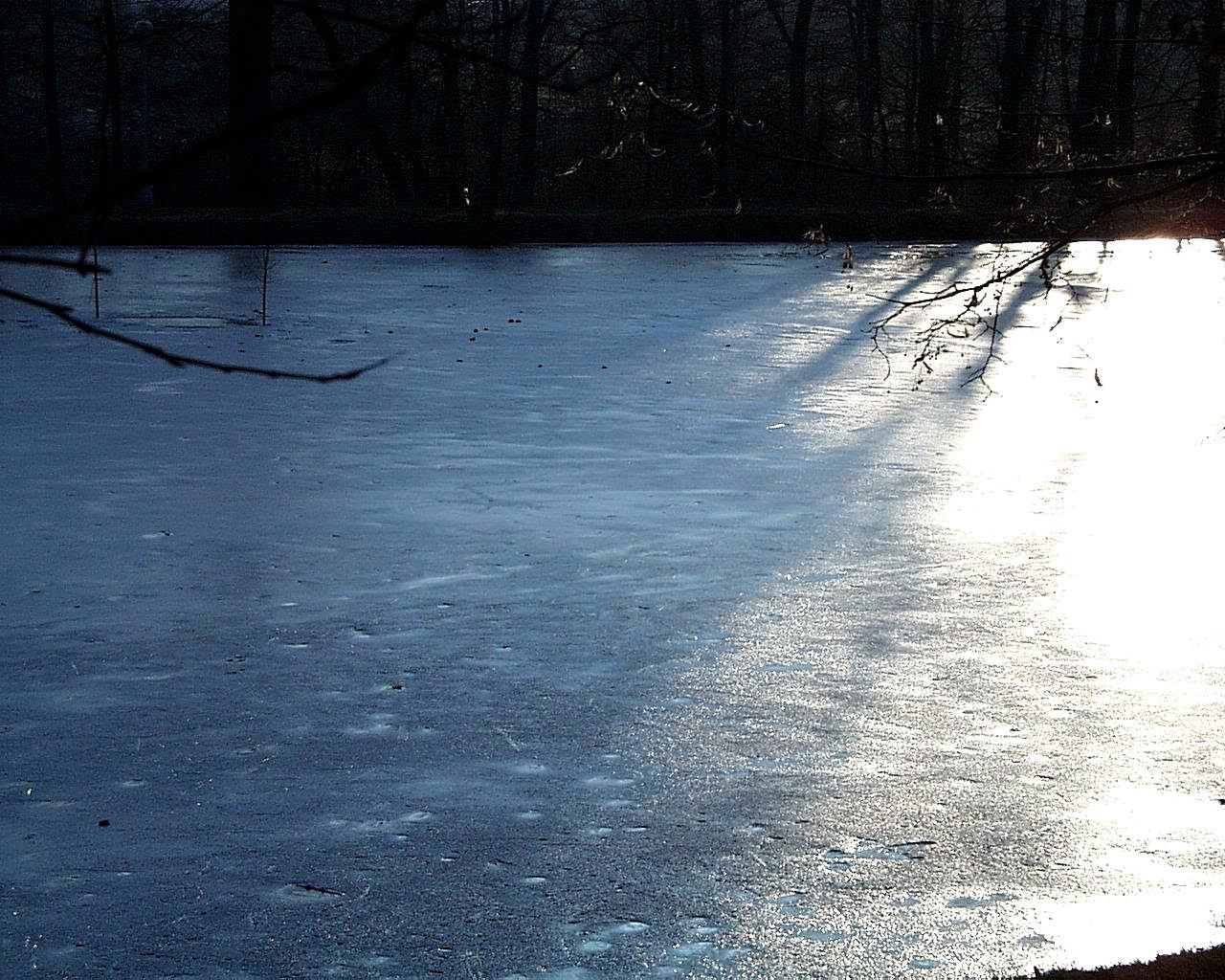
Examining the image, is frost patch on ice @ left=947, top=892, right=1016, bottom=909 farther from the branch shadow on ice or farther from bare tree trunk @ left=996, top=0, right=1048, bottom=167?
bare tree trunk @ left=996, top=0, right=1048, bottom=167

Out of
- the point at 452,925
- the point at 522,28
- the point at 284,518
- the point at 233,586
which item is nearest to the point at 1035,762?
the point at 452,925

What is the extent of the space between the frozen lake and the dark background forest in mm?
579

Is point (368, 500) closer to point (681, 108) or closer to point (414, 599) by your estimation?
point (414, 599)

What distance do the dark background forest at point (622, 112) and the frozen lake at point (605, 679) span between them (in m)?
0.58

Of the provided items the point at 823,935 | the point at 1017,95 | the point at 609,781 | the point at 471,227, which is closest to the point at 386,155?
the point at 471,227

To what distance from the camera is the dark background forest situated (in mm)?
2787

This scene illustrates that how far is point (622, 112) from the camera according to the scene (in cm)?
279

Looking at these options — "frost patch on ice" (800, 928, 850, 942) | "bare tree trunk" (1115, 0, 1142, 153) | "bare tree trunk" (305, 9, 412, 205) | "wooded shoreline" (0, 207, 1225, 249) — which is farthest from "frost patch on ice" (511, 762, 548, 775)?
"bare tree trunk" (305, 9, 412, 205)

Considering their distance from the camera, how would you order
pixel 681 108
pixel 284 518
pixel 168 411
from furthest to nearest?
pixel 168 411, pixel 284 518, pixel 681 108

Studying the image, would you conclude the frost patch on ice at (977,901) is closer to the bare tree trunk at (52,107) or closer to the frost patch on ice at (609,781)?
the frost patch on ice at (609,781)

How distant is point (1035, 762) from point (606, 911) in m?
1.41

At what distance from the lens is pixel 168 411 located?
912 centimetres

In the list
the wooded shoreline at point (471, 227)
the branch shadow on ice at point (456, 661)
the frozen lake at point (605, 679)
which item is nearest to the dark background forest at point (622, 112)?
the wooded shoreline at point (471, 227)

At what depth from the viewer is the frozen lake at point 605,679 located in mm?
3193
